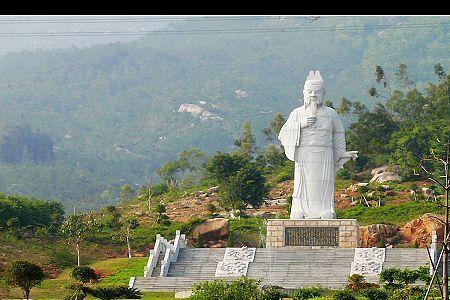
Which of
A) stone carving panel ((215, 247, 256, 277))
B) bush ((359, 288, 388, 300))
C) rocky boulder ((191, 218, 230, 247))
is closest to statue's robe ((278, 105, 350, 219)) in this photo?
stone carving panel ((215, 247, 256, 277))

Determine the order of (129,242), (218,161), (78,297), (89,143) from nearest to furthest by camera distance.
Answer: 1. (78,297)
2. (129,242)
3. (218,161)
4. (89,143)

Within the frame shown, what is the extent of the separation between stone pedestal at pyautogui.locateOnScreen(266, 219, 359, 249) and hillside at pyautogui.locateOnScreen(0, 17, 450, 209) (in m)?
45.0

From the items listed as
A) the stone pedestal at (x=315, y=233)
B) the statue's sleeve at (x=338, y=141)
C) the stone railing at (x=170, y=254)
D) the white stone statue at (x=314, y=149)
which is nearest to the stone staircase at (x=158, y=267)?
the stone railing at (x=170, y=254)

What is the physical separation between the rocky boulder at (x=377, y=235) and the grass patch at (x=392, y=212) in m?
2.82

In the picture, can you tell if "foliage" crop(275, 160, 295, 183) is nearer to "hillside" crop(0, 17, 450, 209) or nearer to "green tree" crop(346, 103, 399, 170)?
"green tree" crop(346, 103, 399, 170)

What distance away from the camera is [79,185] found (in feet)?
238

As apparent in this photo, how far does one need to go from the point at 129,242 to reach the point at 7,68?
85.8 metres

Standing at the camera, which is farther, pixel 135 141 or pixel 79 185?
pixel 135 141

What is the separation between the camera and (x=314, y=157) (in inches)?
1051

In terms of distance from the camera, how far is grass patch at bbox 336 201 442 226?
Answer: 33.8 m

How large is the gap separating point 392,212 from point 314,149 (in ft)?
30.0

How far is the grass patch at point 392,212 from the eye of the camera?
111ft
